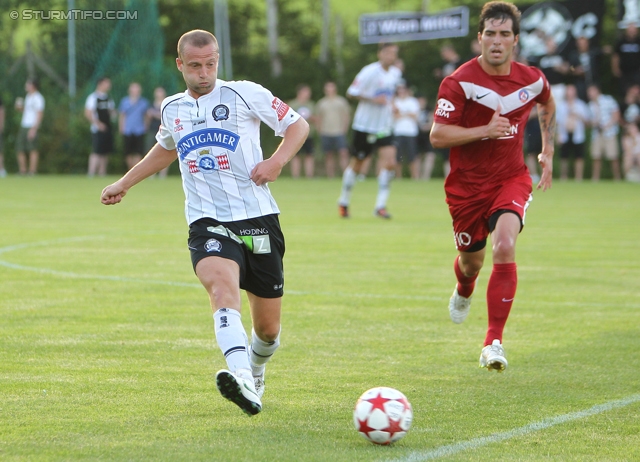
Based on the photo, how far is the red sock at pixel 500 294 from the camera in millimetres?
6281

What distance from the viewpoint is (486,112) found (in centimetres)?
704

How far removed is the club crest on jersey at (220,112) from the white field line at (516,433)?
199 centimetres

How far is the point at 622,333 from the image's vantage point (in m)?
7.38

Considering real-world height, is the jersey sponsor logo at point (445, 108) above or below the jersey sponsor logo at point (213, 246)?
above

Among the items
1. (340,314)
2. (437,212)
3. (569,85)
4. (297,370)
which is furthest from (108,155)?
(297,370)

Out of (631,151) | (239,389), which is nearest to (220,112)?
(239,389)

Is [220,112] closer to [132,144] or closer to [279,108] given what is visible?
[279,108]

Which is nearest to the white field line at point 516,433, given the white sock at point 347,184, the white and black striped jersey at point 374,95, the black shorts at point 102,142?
the white sock at point 347,184

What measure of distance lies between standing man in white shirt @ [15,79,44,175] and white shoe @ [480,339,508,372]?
23.4m

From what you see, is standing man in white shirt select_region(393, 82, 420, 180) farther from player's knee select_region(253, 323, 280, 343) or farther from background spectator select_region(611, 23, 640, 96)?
player's knee select_region(253, 323, 280, 343)

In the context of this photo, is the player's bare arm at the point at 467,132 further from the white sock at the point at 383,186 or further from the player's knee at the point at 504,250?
the white sock at the point at 383,186

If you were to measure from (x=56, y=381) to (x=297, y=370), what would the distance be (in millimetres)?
1360

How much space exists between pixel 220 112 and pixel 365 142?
36.2 ft

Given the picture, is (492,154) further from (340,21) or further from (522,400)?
(340,21)
